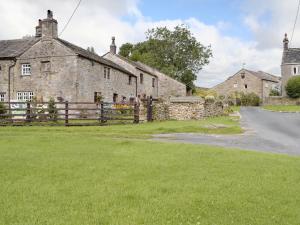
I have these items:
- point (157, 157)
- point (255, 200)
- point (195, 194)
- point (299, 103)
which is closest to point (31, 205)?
point (195, 194)

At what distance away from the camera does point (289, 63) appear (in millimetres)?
73625

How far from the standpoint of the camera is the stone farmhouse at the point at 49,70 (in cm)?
3375

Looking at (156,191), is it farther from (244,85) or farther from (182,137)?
(244,85)

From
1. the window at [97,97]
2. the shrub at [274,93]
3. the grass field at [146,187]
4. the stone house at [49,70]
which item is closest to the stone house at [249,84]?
the shrub at [274,93]

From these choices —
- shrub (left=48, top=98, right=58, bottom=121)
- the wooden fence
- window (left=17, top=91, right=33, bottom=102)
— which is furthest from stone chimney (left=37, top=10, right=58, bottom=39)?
shrub (left=48, top=98, right=58, bottom=121)

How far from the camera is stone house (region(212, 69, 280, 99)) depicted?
8388 cm

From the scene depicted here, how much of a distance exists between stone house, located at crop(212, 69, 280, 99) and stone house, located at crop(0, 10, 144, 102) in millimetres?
52549

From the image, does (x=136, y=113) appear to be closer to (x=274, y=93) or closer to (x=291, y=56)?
(x=291, y=56)

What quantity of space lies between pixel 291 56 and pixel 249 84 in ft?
41.0

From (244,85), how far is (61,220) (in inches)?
3270

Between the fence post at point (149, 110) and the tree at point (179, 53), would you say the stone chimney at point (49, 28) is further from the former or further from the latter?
the tree at point (179, 53)

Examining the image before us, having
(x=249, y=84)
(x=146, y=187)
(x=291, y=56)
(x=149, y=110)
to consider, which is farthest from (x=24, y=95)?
(x=249, y=84)

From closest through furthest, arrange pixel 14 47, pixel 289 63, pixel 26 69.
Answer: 1. pixel 26 69
2. pixel 14 47
3. pixel 289 63

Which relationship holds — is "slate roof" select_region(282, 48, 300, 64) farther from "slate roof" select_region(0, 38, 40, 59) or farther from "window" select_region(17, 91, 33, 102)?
"window" select_region(17, 91, 33, 102)
